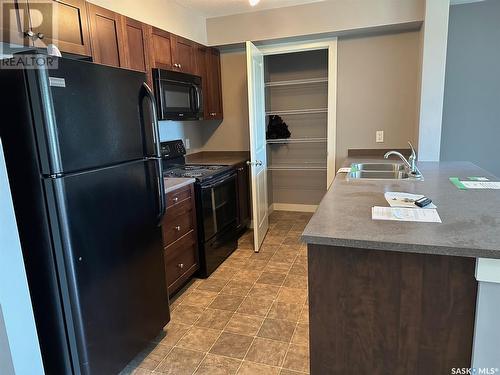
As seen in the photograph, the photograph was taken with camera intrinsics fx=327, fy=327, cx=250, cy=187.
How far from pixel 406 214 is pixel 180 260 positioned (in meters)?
1.70

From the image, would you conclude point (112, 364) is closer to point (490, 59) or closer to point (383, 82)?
point (383, 82)

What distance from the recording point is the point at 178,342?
204cm

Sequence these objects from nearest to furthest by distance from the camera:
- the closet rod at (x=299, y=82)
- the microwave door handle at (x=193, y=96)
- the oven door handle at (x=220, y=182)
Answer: the oven door handle at (x=220, y=182) < the microwave door handle at (x=193, y=96) < the closet rod at (x=299, y=82)

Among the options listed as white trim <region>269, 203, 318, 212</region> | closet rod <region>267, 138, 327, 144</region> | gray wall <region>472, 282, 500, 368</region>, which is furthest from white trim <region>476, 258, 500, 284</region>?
white trim <region>269, 203, 318, 212</region>

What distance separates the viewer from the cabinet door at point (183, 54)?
3025 mm

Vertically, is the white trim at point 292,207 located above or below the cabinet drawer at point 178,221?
below

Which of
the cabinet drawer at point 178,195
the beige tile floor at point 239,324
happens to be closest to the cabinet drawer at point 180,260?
the beige tile floor at point 239,324

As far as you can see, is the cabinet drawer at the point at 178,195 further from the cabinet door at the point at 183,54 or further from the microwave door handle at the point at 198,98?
the cabinet door at the point at 183,54

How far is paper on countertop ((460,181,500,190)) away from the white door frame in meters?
1.80

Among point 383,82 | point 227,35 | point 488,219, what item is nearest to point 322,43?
point 383,82

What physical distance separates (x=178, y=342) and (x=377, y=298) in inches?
51.7

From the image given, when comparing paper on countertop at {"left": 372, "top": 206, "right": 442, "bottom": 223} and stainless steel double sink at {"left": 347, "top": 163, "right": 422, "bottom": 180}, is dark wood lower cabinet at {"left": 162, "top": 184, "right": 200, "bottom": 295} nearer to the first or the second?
stainless steel double sink at {"left": 347, "top": 163, "right": 422, "bottom": 180}

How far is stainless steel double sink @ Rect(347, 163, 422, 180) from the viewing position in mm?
2776

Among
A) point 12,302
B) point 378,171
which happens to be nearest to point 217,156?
point 378,171
